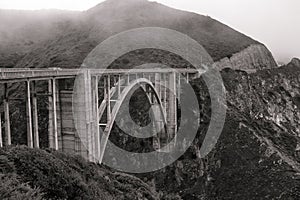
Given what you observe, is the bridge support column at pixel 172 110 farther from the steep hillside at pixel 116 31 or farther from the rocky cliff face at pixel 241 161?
the steep hillside at pixel 116 31

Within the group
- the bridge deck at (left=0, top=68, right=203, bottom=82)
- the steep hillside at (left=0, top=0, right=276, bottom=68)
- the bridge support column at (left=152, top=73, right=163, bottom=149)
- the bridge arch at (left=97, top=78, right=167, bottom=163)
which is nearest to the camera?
the bridge deck at (left=0, top=68, right=203, bottom=82)

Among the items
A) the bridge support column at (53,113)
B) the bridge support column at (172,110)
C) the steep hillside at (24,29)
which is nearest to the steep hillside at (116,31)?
the steep hillside at (24,29)

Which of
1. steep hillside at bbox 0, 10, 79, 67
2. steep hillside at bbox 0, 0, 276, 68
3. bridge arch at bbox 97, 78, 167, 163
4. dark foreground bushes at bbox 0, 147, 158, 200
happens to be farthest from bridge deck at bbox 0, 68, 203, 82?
steep hillside at bbox 0, 10, 79, 67

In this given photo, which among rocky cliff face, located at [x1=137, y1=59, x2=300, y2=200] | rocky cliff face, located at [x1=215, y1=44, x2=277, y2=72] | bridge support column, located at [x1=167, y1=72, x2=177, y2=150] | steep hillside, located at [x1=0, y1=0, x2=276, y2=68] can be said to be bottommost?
rocky cliff face, located at [x1=137, y1=59, x2=300, y2=200]

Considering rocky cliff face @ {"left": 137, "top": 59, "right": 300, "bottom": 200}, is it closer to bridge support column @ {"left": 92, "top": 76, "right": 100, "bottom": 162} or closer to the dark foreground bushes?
bridge support column @ {"left": 92, "top": 76, "right": 100, "bottom": 162}

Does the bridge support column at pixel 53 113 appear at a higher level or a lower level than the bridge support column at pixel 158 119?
higher

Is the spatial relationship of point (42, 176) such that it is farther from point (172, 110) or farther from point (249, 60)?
point (249, 60)

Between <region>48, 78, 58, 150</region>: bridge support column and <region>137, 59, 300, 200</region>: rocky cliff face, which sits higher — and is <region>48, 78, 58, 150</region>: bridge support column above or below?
above

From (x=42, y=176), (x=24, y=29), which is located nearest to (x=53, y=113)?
(x=42, y=176)

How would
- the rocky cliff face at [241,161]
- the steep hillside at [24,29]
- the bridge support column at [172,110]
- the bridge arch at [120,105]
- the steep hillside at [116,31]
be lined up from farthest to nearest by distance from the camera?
the steep hillside at [24,29] → the steep hillside at [116,31] → the bridge support column at [172,110] → the rocky cliff face at [241,161] → the bridge arch at [120,105]
